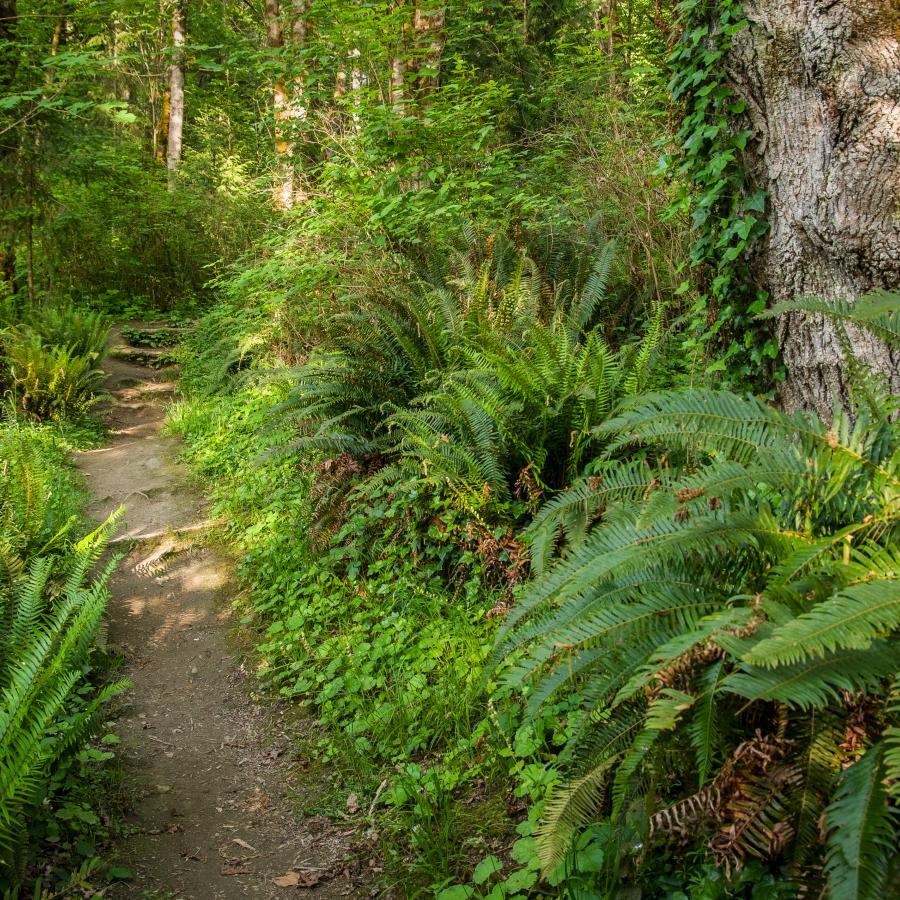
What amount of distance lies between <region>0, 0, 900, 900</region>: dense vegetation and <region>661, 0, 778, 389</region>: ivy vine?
2 cm

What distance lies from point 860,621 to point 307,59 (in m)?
8.35

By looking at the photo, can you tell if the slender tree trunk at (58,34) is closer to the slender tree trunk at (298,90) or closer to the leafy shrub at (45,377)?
the slender tree trunk at (298,90)

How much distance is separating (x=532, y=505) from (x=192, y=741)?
2.32 metres

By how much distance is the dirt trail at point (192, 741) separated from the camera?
308cm

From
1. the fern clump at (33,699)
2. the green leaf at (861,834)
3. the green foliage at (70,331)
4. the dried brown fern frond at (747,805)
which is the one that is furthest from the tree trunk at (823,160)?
the green foliage at (70,331)

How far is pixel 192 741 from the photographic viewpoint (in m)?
4.03

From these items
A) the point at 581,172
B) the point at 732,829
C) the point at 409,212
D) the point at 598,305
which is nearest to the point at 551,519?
the point at 732,829

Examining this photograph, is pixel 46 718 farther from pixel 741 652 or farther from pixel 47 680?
pixel 741 652

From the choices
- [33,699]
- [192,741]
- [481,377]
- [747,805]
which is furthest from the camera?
[481,377]

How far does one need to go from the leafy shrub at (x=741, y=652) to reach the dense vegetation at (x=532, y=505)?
11 mm

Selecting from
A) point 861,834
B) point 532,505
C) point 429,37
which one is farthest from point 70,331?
point 861,834

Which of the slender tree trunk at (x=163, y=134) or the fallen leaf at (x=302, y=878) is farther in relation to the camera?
the slender tree trunk at (x=163, y=134)

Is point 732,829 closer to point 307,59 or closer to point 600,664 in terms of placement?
point 600,664

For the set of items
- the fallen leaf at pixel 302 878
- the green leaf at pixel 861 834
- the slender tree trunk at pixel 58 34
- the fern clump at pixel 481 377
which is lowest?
the fallen leaf at pixel 302 878
